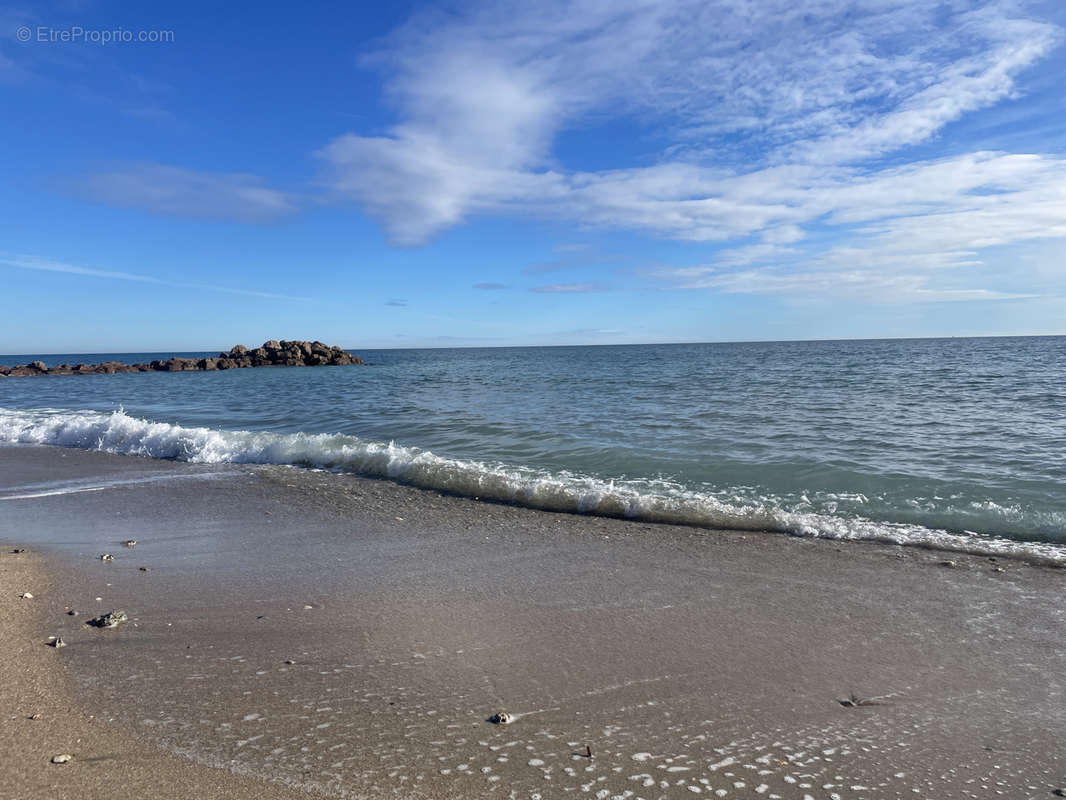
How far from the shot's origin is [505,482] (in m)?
9.24

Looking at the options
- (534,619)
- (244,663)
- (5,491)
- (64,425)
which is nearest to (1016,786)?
(534,619)

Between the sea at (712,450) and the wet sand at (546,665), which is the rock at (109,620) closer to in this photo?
the wet sand at (546,665)

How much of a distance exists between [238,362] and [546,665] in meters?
68.6

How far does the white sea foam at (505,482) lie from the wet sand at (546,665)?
1.56 feet

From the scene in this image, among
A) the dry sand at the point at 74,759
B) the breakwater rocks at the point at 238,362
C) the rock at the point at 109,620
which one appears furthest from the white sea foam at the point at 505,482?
the breakwater rocks at the point at 238,362

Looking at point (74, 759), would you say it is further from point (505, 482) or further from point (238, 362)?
point (238, 362)

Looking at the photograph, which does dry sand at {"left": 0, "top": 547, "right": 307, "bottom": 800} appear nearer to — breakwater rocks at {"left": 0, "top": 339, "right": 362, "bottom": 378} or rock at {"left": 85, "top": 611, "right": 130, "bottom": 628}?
rock at {"left": 85, "top": 611, "right": 130, "bottom": 628}

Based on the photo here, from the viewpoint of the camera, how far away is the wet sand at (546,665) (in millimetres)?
2865

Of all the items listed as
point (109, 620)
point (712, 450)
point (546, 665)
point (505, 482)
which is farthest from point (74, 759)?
point (712, 450)

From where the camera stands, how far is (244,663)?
3.88 m

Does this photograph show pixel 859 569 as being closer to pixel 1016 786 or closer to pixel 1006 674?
pixel 1006 674

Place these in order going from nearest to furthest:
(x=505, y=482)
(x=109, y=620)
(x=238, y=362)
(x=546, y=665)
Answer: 1. (x=546, y=665)
2. (x=109, y=620)
3. (x=505, y=482)
4. (x=238, y=362)

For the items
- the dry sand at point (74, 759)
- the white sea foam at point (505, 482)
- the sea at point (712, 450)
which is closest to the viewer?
the dry sand at point (74, 759)

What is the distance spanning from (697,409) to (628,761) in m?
15.6
